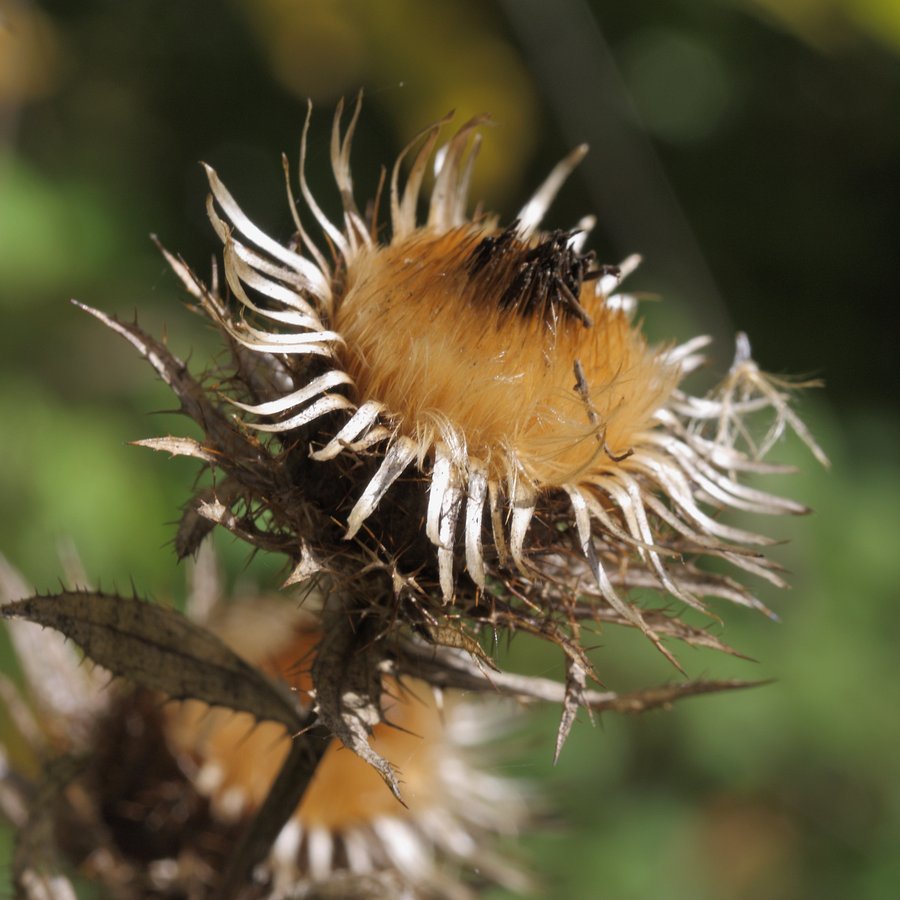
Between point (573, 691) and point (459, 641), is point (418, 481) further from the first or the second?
point (573, 691)

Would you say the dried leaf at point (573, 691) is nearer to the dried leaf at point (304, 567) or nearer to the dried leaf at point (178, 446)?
the dried leaf at point (304, 567)

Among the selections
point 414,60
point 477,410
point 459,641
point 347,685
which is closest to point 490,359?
point 477,410

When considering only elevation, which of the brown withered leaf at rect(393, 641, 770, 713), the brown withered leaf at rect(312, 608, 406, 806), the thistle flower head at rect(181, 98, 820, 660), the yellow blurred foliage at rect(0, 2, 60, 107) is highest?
the yellow blurred foliage at rect(0, 2, 60, 107)

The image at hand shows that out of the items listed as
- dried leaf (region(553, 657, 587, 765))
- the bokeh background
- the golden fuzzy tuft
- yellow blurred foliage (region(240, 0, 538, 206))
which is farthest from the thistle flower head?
yellow blurred foliage (region(240, 0, 538, 206))

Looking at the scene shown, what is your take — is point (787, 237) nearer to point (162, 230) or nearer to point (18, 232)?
point (162, 230)

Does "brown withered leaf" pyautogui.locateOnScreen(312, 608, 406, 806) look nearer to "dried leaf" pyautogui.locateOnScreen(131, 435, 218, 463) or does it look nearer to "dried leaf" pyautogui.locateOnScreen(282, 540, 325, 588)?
"dried leaf" pyautogui.locateOnScreen(282, 540, 325, 588)

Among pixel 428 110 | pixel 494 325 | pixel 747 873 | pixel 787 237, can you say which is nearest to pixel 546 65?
pixel 428 110

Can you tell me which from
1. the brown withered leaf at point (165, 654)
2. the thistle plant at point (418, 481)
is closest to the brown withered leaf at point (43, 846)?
the thistle plant at point (418, 481)
